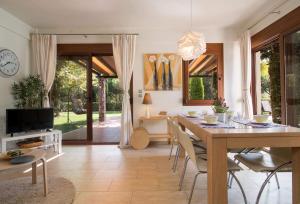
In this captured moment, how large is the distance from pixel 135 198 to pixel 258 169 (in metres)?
1.28

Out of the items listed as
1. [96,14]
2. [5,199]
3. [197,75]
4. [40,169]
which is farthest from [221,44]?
[5,199]

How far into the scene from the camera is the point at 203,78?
5250 mm

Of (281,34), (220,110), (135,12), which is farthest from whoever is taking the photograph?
(135,12)

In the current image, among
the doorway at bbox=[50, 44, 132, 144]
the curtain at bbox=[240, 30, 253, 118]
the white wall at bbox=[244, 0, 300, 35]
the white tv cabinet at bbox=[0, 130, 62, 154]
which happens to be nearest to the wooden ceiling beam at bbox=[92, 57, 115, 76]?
the doorway at bbox=[50, 44, 132, 144]

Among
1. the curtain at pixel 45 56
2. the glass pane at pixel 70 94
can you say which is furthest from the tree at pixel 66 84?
the curtain at pixel 45 56

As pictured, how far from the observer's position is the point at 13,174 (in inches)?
127

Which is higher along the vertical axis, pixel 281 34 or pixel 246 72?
pixel 281 34

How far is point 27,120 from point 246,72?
14.5ft

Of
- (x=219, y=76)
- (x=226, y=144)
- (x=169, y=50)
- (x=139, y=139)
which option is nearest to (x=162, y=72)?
(x=169, y=50)

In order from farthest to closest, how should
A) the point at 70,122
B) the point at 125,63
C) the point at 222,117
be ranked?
1. the point at 70,122
2. the point at 125,63
3. the point at 222,117

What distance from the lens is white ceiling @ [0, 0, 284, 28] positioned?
3795 mm

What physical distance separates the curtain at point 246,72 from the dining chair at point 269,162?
223 cm

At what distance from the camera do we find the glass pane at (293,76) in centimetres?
348

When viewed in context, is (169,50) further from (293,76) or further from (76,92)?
(293,76)
